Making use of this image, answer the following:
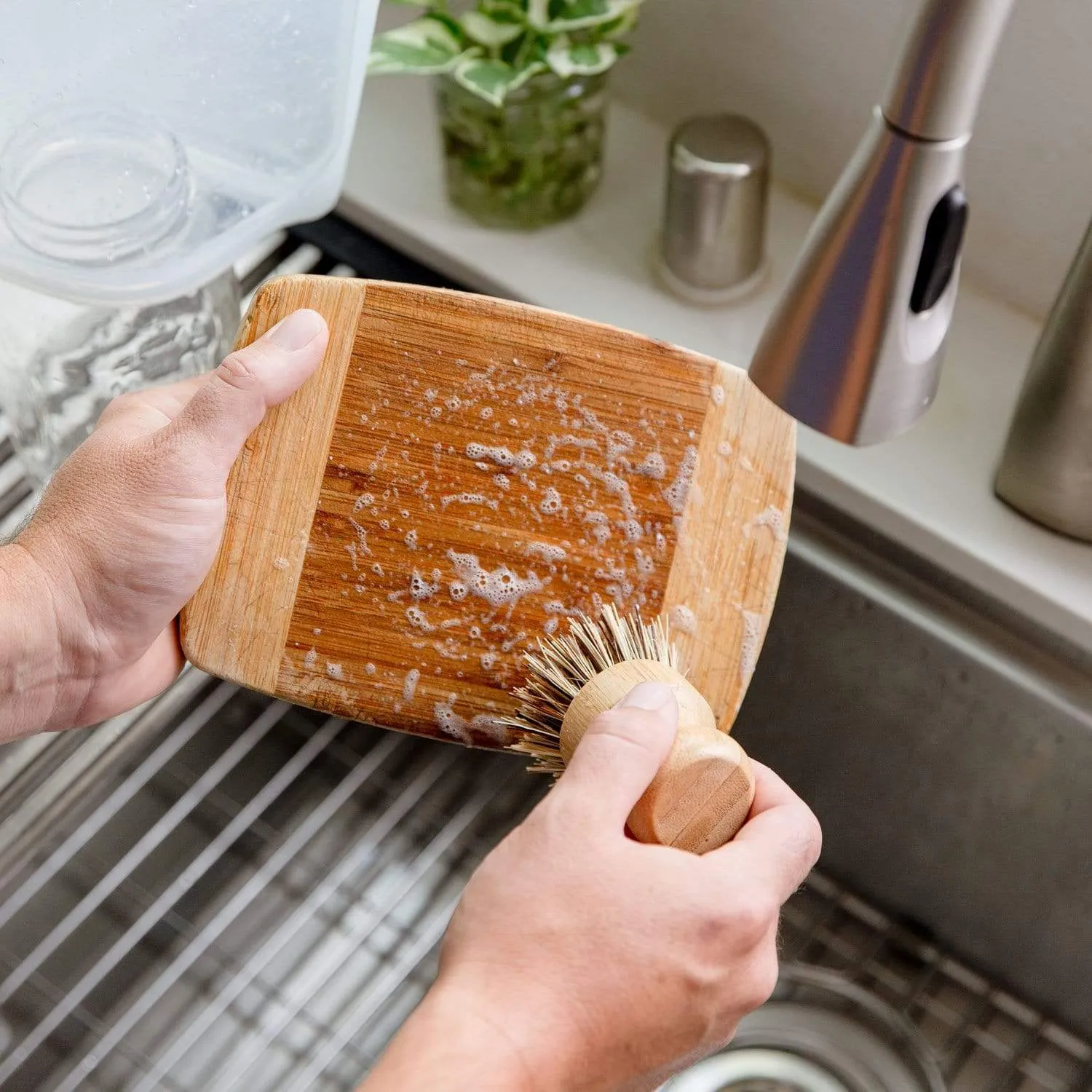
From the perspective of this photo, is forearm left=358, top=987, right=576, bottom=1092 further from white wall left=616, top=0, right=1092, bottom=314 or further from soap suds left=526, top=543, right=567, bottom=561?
white wall left=616, top=0, right=1092, bottom=314

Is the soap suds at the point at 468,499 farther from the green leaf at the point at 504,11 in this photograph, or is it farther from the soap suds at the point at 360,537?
the green leaf at the point at 504,11

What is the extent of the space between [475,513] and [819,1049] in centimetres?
45

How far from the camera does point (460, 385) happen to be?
0.64m

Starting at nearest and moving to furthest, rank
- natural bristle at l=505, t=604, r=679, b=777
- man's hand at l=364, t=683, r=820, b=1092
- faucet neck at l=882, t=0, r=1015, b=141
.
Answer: faucet neck at l=882, t=0, r=1015, b=141 < man's hand at l=364, t=683, r=820, b=1092 < natural bristle at l=505, t=604, r=679, b=777

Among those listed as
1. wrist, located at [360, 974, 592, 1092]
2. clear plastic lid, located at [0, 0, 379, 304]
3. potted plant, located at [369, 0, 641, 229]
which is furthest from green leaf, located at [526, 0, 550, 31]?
wrist, located at [360, 974, 592, 1092]

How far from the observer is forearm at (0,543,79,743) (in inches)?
24.4

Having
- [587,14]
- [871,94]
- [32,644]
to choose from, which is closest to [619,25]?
[587,14]

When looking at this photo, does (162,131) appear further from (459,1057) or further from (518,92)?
(459,1057)

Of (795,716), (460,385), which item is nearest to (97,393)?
(460,385)

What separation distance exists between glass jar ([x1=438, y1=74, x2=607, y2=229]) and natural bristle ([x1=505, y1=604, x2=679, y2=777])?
1.15 feet

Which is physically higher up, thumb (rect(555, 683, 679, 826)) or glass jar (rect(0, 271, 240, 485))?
thumb (rect(555, 683, 679, 826))

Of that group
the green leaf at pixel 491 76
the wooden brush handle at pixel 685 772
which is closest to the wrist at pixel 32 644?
the wooden brush handle at pixel 685 772

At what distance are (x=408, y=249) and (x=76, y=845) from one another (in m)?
0.46

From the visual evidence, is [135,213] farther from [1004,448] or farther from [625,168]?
[1004,448]
